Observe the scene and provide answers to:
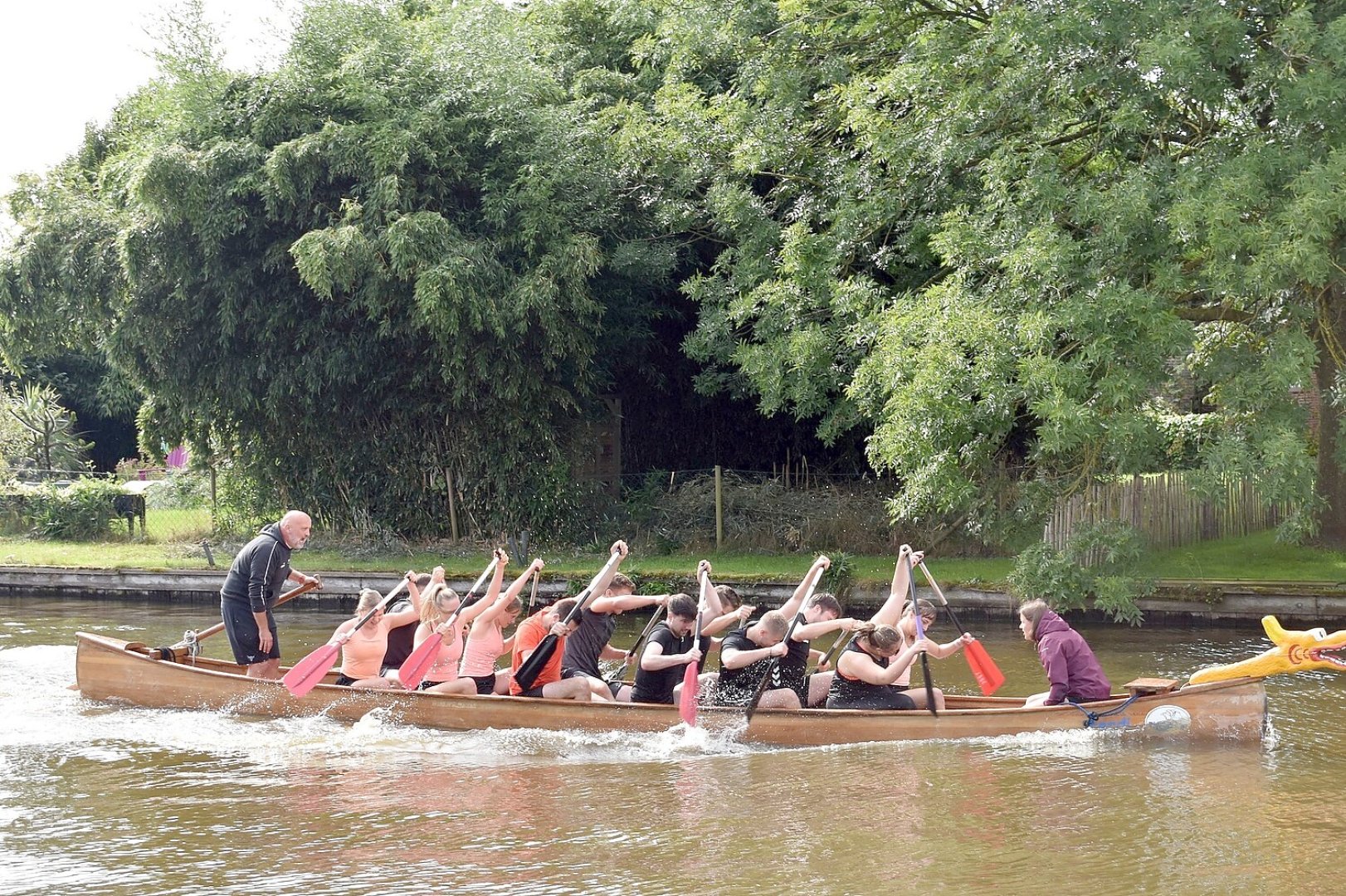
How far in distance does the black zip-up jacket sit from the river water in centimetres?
97

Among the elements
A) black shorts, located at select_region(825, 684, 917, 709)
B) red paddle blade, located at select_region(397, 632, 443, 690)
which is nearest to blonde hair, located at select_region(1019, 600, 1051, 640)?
black shorts, located at select_region(825, 684, 917, 709)

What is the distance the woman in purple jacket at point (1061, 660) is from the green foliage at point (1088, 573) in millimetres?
3481

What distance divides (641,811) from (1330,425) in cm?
1112

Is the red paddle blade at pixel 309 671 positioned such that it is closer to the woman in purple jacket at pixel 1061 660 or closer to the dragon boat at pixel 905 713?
the dragon boat at pixel 905 713

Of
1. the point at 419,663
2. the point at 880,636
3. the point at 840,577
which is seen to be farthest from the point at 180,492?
the point at 880,636

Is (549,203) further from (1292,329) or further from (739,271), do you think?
(1292,329)

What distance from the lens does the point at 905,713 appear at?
9.37 metres

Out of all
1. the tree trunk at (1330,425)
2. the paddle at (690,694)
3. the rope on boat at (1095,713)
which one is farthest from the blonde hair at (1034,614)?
the tree trunk at (1330,425)

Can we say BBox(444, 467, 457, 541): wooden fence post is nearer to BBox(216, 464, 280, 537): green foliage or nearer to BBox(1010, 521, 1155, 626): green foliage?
BBox(216, 464, 280, 537): green foliage

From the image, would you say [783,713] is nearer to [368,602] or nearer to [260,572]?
[368,602]

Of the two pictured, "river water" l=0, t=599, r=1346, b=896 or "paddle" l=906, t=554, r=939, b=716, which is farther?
"paddle" l=906, t=554, r=939, b=716

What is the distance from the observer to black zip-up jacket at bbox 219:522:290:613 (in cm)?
1055

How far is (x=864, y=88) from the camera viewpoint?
15.9m

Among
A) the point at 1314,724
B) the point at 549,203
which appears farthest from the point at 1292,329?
the point at 549,203
